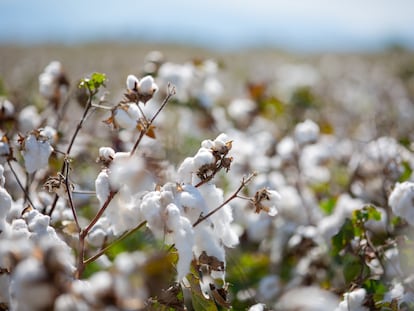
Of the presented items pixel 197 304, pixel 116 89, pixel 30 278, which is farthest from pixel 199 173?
pixel 116 89

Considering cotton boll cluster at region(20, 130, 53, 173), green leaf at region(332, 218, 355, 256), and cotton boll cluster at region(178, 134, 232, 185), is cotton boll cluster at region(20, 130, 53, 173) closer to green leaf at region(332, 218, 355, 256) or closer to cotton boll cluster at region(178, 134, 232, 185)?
cotton boll cluster at region(178, 134, 232, 185)

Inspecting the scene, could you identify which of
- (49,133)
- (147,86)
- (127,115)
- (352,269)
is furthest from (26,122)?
(352,269)

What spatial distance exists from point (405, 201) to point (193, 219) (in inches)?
22.9

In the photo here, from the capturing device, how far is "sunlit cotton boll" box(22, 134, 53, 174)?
134 centimetres

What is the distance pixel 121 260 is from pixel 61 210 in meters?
0.89


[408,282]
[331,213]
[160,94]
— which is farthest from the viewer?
[160,94]

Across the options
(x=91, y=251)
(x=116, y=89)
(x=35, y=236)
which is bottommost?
(x=116, y=89)

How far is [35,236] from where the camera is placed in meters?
1.09

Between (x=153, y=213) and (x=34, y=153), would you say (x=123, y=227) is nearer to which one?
(x=153, y=213)

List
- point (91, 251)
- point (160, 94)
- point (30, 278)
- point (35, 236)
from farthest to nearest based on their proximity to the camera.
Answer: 1. point (160, 94)
2. point (91, 251)
3. point (35, 236)
4. point (30, 278)

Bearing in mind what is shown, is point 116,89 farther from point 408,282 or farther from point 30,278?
point 30,278

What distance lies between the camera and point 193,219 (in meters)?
1.14

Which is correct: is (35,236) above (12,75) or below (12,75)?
above

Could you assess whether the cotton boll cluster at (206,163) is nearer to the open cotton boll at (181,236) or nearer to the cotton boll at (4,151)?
the open cotton boll at (181,236)
